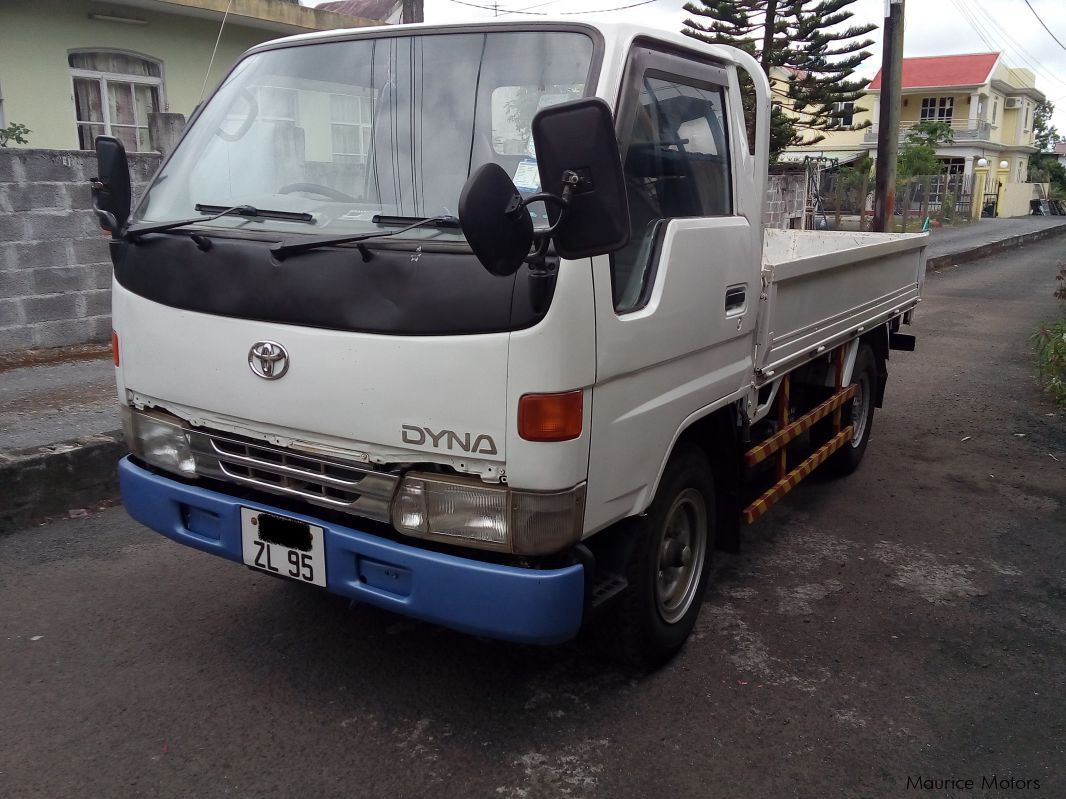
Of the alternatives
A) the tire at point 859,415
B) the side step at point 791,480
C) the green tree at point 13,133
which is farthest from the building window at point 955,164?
the side step at point 791,480

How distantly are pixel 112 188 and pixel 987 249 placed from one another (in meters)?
23.4

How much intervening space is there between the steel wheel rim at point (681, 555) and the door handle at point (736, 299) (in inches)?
26.7

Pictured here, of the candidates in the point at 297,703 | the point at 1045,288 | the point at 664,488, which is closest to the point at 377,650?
the point at 297,703

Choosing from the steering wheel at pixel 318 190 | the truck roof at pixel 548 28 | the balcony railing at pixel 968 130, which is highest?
the balcony railing at pixel 968 130

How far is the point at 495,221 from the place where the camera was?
2234 millimetres

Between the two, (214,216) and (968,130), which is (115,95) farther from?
(968,130)

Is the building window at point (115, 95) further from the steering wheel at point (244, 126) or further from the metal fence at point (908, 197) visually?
the metal fence at point (908, 197)

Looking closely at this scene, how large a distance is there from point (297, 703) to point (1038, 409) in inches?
258

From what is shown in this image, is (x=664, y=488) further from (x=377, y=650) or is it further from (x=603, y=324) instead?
(x=377, y=650)

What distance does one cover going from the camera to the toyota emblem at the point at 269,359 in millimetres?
2762

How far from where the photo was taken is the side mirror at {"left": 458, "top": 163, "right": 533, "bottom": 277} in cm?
220

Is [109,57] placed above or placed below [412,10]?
below

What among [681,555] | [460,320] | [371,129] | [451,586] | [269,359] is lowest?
[681,555]

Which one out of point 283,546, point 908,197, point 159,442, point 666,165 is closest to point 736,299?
point 666,165
